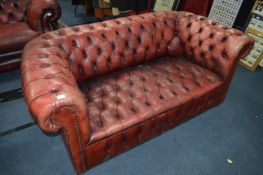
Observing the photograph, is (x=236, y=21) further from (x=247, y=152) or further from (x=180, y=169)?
(x=180, y=169)

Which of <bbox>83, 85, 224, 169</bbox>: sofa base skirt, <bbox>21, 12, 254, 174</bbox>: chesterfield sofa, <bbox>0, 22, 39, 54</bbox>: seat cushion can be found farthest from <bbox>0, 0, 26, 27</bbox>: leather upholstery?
<bbox>83, 85, 224, 169</bbox>: sofa base skirt

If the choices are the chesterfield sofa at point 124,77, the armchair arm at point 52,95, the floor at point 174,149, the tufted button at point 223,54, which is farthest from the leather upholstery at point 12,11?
the tufted button at point 223,54

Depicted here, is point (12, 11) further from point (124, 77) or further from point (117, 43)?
point (124, 77)

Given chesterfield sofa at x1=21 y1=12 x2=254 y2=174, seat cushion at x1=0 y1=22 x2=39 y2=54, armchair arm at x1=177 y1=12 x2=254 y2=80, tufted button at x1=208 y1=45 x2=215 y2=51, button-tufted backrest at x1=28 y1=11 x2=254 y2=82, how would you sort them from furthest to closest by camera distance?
1. seat cushion at x1=0 y1=22 x2=39 y2=54
2. tufted button at x1=208 y1=45 x2=215 y2=51
3. armchair arm at x1=177 y1=12 x2=254 y2=80
4. button-tufted backrest at x1=28 y1=11 x2=254 y2=82
5. chesterfield sofa at x1=21 y1=12 x2=254 y2=174

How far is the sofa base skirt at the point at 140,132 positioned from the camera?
1409 millimetres

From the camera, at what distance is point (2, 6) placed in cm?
242

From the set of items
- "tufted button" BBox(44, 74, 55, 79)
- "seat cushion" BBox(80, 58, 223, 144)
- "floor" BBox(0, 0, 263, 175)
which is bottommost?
"floor" BBox(0, 0, 263, 175)

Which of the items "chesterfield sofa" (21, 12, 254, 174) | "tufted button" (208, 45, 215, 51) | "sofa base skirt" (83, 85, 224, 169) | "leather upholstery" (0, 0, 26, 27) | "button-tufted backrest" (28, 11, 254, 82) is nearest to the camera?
"chesterfield sofa" (21, 12, 254, 174)

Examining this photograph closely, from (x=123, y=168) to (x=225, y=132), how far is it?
998 mm

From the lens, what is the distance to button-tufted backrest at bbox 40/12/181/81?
1.62m

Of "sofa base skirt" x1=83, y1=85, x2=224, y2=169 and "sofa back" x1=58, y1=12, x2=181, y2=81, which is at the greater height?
"sofa back" x1=58, y1=12, x2=181, y2=81

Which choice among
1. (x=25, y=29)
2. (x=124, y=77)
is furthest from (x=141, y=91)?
(x=25, y=29)

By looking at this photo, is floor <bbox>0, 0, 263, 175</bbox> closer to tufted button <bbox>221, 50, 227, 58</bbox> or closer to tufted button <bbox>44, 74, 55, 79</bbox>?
tufted button <bbox>221, 50, 227, 58</bbox>

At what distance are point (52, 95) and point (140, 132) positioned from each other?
72 cm
